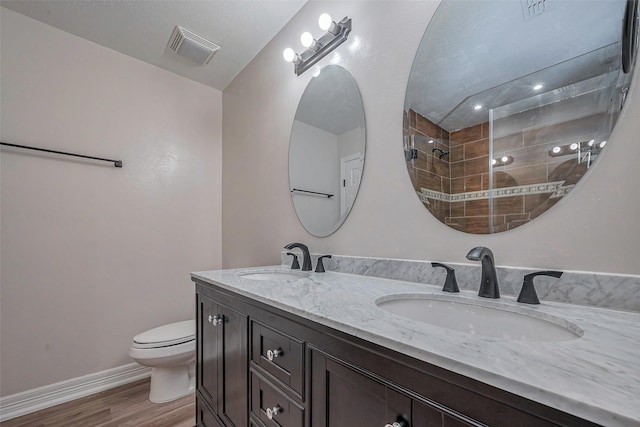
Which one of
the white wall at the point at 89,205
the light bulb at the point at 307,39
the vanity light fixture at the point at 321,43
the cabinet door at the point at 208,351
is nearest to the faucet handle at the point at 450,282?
the cabinet door at the point at 208,351

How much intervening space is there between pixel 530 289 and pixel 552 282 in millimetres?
75

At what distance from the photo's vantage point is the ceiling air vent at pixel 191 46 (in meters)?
1.96

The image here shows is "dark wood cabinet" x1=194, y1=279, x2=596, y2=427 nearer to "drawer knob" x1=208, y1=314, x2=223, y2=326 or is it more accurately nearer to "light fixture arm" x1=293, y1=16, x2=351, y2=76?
"drawer knob" x1=208, y1=314, x2=223, y2=326

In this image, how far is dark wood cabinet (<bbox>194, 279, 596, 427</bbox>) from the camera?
1.34ft

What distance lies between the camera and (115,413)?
1.70 m

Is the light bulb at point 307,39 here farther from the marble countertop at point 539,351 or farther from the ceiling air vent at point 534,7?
→ the marble countertop at point 539,351

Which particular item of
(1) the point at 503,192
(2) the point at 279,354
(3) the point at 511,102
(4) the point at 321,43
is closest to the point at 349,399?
(2) the point at 279,354

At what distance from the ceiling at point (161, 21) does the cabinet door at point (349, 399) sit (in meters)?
2.03

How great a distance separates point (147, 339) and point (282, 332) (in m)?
1.40

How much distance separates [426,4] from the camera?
1.12m

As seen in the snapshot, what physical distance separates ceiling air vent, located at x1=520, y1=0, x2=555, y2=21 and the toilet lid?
2.28 m

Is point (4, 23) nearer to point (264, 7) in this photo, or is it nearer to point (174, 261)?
point (264, 7)

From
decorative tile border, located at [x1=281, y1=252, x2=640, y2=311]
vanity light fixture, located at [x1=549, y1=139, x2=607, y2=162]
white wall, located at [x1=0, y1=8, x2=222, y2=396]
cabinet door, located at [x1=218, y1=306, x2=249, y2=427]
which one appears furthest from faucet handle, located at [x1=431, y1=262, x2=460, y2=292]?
white wall, located at [x1=0, y1=8, x2=222, y2=396]

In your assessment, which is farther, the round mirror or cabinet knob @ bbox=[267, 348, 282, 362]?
the round mirror
